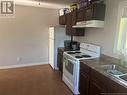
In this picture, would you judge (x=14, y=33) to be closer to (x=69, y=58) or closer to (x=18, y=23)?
(x=18, y=23)

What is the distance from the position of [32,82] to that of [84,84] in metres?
1.66

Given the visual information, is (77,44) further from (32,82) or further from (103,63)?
(32,82)

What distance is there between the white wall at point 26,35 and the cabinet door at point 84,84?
9.00 ft

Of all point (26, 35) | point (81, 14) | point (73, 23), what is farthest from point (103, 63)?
point (26, 35)

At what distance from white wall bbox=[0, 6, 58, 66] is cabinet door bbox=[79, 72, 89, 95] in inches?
108

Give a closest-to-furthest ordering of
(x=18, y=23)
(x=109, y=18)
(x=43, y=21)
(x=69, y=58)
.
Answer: (x=109, y=18), (x=69, y=58), (x=18, y=23), (x=43, y=21)

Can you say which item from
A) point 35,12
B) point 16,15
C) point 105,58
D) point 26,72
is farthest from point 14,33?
point 105,58

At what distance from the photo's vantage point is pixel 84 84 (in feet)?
7.94

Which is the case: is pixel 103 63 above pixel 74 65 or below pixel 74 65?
above

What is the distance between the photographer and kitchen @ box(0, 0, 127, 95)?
7.01 ft

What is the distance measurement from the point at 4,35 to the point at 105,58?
3.55 metres

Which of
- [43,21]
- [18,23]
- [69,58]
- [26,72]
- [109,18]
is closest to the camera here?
[109,18]

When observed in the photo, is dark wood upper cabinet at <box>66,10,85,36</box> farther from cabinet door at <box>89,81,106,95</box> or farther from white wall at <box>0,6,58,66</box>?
cabinet door at <box>89,81,106,95</box>

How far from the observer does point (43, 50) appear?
16.2ft
